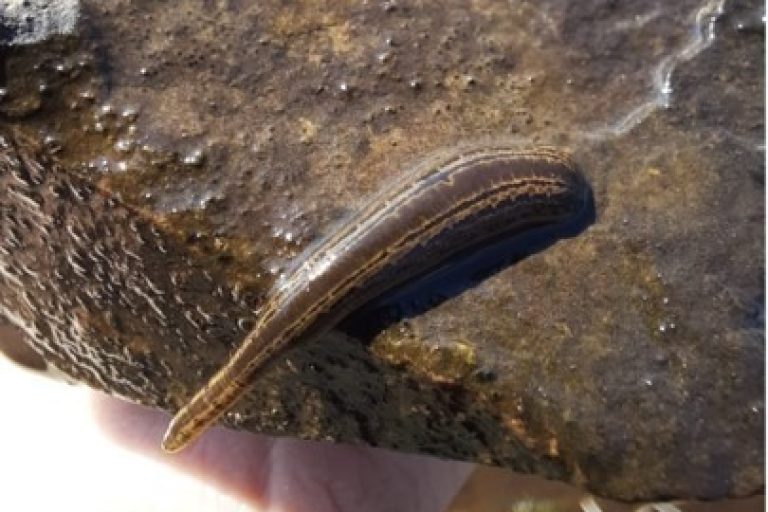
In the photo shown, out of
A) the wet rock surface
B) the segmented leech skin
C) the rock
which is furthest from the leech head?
the rock

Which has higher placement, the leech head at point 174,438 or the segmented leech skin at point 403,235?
the segmented leech skin at point 403,235

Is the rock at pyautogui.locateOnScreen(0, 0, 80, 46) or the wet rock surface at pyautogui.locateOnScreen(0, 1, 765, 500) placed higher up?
the rock at pyautogui.locateOnScreen(0, 0, 80, 46)

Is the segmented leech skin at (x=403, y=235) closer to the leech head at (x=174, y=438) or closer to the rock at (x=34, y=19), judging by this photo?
the leech head at (x=174, y=438)

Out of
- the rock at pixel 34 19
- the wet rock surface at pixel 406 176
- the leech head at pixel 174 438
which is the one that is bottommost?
the leech head at pixel 174 438

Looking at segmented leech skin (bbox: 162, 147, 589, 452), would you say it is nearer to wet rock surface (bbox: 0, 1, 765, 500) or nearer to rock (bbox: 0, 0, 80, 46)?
wet rock surface (bbox: 0, 1, 765, 500)

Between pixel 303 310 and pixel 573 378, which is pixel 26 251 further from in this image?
pixel 573 378

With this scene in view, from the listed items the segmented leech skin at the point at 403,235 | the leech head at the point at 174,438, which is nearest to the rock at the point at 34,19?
the segmented leech skin at the point at 403,235

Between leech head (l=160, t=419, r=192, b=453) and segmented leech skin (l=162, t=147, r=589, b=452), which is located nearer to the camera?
segmented leech skin (l=162, t=147, r=589, b=452)
